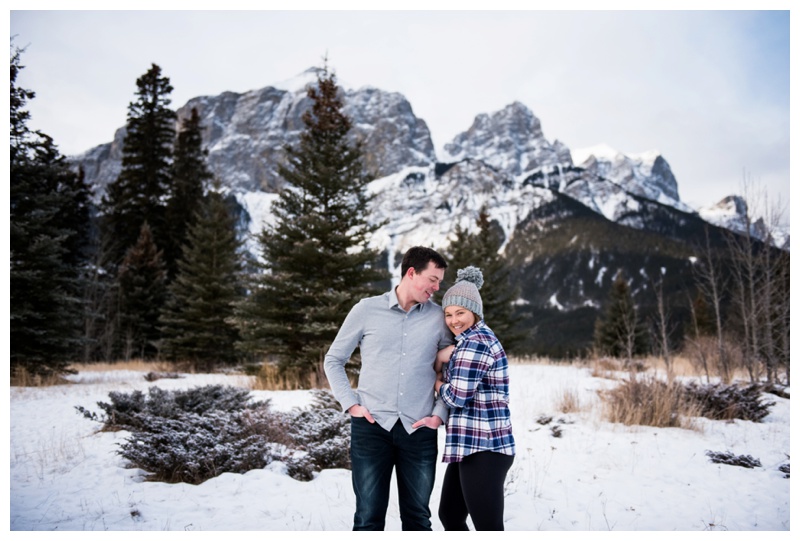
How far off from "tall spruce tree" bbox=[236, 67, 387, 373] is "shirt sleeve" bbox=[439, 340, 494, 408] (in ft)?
25.6

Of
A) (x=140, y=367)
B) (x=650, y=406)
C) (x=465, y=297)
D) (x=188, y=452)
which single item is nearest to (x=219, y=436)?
(x=188, y=452)

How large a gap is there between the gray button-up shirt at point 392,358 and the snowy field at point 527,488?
162 centimetres

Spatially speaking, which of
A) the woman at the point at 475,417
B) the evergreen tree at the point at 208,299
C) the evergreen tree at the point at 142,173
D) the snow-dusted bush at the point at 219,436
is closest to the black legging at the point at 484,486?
the woman at the point at 475,417

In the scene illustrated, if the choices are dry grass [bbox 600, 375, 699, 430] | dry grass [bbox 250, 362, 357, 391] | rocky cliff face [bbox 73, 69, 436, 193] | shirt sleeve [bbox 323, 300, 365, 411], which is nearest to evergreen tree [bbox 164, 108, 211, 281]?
dry grass [bbox 250, 362, 357, 391]

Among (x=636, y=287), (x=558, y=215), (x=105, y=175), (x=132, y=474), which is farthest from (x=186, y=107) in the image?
(x=132, y=474)

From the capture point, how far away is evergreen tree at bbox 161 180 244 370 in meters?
16.2

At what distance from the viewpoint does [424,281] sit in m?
2.81

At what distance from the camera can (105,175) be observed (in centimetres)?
13550

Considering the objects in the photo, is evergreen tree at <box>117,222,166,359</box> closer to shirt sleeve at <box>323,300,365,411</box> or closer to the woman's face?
shirt sleeve at <box>323,300,365,411</box>

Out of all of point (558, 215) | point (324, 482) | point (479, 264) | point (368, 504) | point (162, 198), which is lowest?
point (324, 482)

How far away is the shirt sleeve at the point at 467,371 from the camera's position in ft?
8.53
